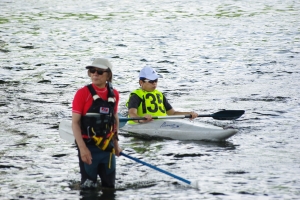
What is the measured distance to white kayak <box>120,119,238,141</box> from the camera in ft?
37.4

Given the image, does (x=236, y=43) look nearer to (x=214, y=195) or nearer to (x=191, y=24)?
(x=191, y=24)

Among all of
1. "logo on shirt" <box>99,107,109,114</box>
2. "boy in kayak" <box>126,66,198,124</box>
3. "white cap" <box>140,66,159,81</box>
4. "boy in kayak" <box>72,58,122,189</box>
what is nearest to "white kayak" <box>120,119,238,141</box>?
"boy in kayak" <box>126,66,198,124</box>

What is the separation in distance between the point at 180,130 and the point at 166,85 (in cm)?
542

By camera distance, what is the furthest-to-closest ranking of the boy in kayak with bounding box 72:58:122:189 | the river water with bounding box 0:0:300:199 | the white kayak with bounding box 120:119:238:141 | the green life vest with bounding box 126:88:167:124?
the green life vest with bounding box 126:88:167:124
the white kayak with bounding box 120:119:238:141
the river water with bounding box 0:0:300:199
the boy in kayak with bounding box 72:58:122:189

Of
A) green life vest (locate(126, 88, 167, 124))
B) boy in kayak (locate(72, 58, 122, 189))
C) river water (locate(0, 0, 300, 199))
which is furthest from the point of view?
green life vest (locate(126, 88, 167, 124))

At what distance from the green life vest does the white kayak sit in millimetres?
177

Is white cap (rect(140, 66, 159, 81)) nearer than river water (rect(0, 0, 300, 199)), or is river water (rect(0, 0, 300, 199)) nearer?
river water (rect(0, 0, 300, 199))

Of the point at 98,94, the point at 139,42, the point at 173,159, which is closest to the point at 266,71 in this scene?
the point at 139,42

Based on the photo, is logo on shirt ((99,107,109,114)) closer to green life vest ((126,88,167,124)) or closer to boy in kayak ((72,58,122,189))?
boy in kayak ((72,58,122,189))

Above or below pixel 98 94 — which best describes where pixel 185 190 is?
below

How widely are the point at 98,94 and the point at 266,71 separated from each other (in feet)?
37.9

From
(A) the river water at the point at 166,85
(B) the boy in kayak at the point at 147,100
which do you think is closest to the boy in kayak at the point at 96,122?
(A) the river water at the point at 166,85

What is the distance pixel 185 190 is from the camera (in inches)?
341

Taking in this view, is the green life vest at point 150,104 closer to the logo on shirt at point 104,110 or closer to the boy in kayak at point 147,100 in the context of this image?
the boy in kayak at point 147,100
